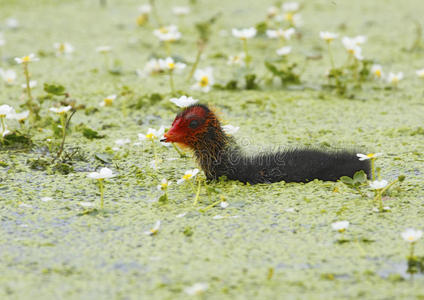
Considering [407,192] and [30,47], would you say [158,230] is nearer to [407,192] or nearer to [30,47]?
A: [407,192]

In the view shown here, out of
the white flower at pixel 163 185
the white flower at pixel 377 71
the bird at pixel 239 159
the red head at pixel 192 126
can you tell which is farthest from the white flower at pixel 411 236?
the white flower at pixel 377 71

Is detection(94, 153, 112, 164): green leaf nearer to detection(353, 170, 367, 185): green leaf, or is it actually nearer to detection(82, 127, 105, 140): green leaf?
detection(82, 127, 105, 140): green leaf

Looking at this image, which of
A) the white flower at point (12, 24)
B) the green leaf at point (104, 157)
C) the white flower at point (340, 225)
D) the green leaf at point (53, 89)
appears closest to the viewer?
the white flower at point (340, 225)

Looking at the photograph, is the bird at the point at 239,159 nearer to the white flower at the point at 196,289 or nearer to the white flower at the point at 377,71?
Result: the white flower at the point at 196,289

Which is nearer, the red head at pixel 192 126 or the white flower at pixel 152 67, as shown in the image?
the red head at pixel 192 126

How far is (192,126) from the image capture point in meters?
2.80

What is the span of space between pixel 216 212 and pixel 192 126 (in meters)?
0.47

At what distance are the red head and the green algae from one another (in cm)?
21

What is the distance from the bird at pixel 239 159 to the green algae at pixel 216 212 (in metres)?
0.07

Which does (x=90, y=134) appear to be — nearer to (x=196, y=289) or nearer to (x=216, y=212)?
(x=216, y=212)

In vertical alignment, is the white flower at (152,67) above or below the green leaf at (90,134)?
above

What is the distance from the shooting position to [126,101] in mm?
4066

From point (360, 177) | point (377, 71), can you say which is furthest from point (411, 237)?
point (377, 71)

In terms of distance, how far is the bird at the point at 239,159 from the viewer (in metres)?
2.81
